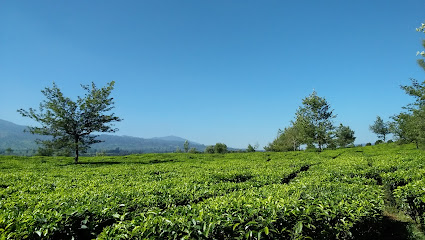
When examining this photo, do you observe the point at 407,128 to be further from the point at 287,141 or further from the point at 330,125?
the point at 287,141

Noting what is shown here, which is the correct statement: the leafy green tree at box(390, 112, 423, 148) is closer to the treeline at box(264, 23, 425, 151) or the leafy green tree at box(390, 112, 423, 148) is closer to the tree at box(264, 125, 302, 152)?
the treeline at box(264, 23, 425, 151)

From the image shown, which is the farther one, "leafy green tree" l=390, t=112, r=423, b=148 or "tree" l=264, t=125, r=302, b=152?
"tree" l=264, t=125, r=302, b=152

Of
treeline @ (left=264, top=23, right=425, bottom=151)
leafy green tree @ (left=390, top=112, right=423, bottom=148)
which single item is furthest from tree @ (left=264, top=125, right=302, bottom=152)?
leafy green tree @ (left=390, top=112, right=423, bottom=148)

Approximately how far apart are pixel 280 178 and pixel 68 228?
8.29 m

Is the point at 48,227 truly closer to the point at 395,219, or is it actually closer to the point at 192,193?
the point at 192,193

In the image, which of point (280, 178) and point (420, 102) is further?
point (420, 102)

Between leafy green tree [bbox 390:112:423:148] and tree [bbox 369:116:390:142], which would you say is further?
tree [bbox 369:116:390:142]

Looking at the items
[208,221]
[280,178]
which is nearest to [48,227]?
[208,221]

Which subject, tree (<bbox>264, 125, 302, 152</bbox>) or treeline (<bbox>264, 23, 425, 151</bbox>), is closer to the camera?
treeline (<bbox>264, 23, 425, 151</bbox>)

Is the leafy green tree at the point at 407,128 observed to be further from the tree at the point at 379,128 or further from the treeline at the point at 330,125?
the tree at the point at 379,128

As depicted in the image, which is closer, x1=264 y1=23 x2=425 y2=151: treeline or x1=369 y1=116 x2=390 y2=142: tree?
x1=264 y1=23 x2=425 y2=151: treeline

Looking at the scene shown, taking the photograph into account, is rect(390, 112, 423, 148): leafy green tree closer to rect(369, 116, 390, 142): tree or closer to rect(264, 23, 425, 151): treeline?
rect(264, 23, 425, 151): treeline

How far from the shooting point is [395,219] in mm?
8109

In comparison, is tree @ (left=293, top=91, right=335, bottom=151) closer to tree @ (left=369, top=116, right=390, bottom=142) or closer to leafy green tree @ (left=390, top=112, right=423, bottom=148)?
leafy green tree @ (left=390, top=112, right=423, bottom=148)
